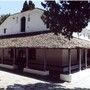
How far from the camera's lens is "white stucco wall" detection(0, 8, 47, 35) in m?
27.6

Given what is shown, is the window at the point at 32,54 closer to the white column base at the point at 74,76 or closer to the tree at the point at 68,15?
the white column base at the point at 74,76

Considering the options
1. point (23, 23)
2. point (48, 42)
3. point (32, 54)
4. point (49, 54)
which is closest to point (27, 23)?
point (23, 23)

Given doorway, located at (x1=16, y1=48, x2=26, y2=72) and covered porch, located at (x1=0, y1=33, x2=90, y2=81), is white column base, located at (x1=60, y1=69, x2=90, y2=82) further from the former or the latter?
doorway, located at (x1=16, y1=48, x2=26, y2=72)

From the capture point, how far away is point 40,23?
2742 centimetres

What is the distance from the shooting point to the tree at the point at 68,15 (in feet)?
49.2

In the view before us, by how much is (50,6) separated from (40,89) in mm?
6174

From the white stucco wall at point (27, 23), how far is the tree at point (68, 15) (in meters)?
10.7

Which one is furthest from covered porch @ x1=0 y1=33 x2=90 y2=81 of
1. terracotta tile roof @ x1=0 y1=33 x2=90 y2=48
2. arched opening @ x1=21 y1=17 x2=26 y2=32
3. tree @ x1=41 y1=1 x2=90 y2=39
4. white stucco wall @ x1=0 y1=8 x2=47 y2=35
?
tree @ x1=41 y1=1 x2=90 y2=39

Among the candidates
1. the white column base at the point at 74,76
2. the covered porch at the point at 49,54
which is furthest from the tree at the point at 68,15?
the white column base at the point at 74,76

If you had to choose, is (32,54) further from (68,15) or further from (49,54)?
(68,15)

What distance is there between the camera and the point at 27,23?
2933cm

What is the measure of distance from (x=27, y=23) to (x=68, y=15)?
14.5 metres

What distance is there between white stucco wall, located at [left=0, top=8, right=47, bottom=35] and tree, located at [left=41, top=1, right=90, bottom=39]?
35.1ft

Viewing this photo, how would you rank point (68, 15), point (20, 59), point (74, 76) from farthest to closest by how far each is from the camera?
point (20, 59)
point (74, 76)
point (68, 15)
